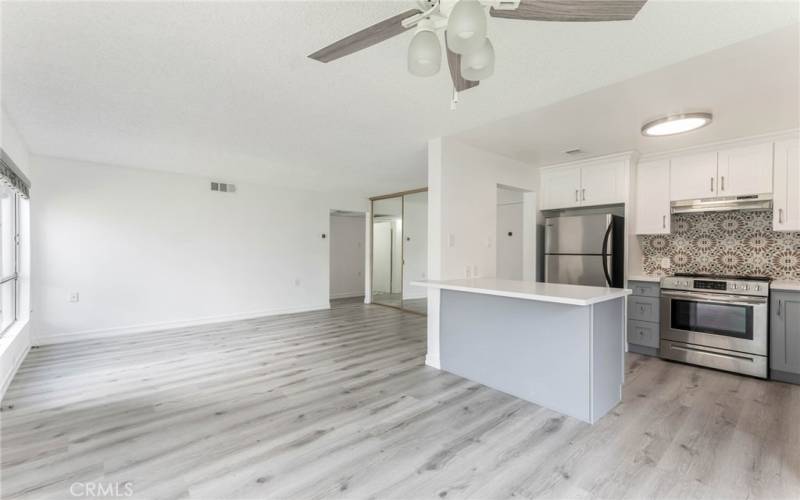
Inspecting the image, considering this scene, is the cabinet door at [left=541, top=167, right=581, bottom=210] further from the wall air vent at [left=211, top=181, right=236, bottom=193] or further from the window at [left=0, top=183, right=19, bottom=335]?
the window at [left=0, top=183, right=19, bottom=335]

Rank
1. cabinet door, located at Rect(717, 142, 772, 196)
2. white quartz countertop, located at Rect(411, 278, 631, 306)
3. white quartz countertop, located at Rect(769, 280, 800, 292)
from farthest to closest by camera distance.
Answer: cabinet door, located at Rect(717, 142, 772, 196) → white quartz countertop, located at Rect(769, 280, 800, 292) → white quartz countertop, located at Rect(411, 278, 631, 306)

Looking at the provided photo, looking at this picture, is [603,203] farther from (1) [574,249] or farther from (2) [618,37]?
(2) [618,37]

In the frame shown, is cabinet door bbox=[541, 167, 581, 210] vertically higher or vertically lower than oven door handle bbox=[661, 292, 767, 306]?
higher

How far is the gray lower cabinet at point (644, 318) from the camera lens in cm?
380

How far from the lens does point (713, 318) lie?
3.44 meters

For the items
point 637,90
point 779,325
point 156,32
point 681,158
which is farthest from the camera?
point 681,158

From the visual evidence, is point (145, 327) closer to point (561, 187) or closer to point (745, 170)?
point (561, 187)

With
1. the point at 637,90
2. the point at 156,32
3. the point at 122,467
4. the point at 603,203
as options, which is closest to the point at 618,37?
the point at 637,90

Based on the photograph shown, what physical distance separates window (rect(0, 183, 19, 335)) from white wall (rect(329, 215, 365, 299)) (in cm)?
494

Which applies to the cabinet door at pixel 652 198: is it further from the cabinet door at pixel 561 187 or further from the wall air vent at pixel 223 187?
the wall air vent at pixel 223 187

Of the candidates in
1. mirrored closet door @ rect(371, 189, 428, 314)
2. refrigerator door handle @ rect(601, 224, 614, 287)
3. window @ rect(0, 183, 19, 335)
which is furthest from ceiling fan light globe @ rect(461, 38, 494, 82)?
mirrored closet door @ rect(371, 189, 428, 314)

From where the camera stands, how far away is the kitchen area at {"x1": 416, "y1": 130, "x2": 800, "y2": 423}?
8.51 feet

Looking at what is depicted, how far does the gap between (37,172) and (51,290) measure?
1.41 meters

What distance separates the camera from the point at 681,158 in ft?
12.6
